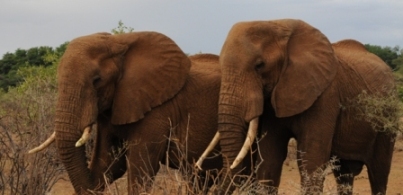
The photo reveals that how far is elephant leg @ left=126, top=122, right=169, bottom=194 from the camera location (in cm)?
812

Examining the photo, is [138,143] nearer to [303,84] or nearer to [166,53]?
[166,53]

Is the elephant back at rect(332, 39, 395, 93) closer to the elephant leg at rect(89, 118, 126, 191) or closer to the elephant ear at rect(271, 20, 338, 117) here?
the elephant ear at rect(271, 20, 338, 117)

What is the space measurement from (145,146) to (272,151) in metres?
1.11

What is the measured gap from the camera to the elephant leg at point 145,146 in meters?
8.12

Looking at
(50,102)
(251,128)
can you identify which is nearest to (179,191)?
(251,128)

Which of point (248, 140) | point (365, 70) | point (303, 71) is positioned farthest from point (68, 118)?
point (365, 70)

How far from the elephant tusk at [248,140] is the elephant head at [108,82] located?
3.46 ft

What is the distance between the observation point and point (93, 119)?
25.2ft

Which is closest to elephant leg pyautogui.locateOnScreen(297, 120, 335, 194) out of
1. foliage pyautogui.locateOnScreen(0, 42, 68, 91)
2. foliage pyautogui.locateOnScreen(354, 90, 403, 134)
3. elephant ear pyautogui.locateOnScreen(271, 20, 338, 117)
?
elephant ear pyautogui.locateOnScreen(271, 20, 338, 117)

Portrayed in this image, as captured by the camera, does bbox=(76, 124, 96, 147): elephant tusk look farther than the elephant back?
No

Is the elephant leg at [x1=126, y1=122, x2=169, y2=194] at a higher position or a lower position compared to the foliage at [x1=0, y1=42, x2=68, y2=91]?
higher

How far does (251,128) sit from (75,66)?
1500 millimetres

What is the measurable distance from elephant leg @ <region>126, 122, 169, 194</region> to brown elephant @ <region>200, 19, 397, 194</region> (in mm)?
634

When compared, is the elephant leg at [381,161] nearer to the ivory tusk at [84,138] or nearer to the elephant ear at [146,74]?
Result: the elephant ear at [146,74]
